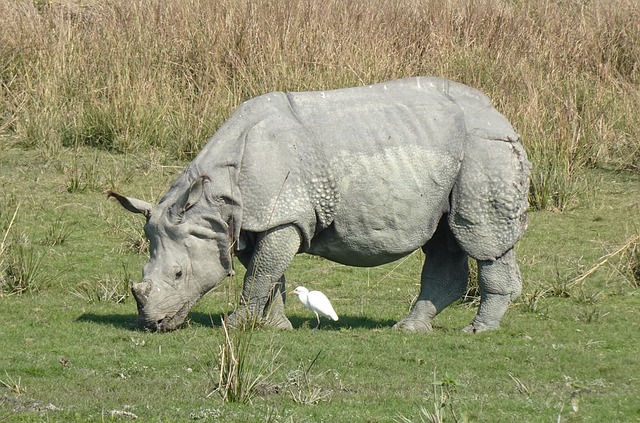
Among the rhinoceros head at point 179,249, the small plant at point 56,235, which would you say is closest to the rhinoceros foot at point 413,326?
the rhinoceros head at point 179,249

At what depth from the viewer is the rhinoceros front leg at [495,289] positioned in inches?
365

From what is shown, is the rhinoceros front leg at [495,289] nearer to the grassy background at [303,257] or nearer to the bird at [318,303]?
the grassy background at [303,257]

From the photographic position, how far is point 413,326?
938 centimetres

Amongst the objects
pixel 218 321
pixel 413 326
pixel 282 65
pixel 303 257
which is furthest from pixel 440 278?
pixel 282 65

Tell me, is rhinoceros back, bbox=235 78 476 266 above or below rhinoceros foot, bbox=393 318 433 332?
above

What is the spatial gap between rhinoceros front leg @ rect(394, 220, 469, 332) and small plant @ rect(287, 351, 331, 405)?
74.3 inches

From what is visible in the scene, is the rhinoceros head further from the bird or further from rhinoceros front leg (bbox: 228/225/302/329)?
the bird

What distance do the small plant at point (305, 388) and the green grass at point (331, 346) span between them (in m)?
0.01

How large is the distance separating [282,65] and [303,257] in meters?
4.18

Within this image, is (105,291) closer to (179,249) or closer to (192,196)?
(179,249)

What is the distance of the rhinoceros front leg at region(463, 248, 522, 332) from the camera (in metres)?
9.27

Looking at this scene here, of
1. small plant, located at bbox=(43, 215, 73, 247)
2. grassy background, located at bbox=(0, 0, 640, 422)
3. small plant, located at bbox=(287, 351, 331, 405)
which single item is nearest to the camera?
small plant, located at bbox=(287, 351, 331, 405)

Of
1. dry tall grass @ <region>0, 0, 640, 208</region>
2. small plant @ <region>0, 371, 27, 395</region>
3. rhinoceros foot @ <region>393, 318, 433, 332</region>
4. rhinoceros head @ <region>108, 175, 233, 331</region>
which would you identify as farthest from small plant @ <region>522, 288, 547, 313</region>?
small plant @ <region>0, 371, 27, 395</region>

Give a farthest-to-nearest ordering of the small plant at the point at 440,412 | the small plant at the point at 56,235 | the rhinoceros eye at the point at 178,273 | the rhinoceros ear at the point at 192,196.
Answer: the small plant at the point at 56,235 → the rhinoceros eye at the point at 178,273 → the rhinoceros ear at the point at 192,196 → the small plant at the point at 440,412
